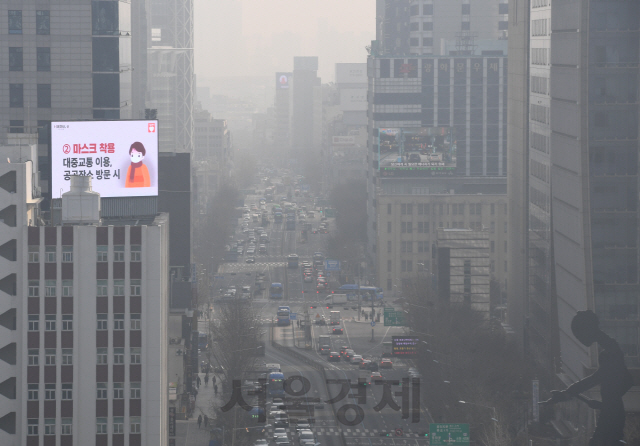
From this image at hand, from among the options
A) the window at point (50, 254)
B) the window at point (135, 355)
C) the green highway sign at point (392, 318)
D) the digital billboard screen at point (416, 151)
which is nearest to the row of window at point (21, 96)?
the window at point (50, 254)

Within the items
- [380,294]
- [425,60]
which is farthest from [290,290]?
[425,60]

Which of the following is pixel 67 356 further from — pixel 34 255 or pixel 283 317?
pixel 283 317

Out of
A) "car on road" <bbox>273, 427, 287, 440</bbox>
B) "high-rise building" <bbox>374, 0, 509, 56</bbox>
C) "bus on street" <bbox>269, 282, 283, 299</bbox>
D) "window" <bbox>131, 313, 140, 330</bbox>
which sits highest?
"high-rise building" <bbox>374, 0, 509, 56</bbox>

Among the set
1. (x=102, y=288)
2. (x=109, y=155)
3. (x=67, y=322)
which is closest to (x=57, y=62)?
(x=109, y=155)

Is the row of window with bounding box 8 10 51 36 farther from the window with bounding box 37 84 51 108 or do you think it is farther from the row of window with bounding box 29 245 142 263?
the row of window with bounding box 29 245 142 263

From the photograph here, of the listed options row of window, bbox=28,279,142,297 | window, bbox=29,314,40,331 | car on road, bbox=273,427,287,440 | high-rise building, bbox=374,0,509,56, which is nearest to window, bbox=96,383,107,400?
window, bbox=29,314,40,331

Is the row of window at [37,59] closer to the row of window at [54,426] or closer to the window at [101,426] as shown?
the row of window at [54,426]
